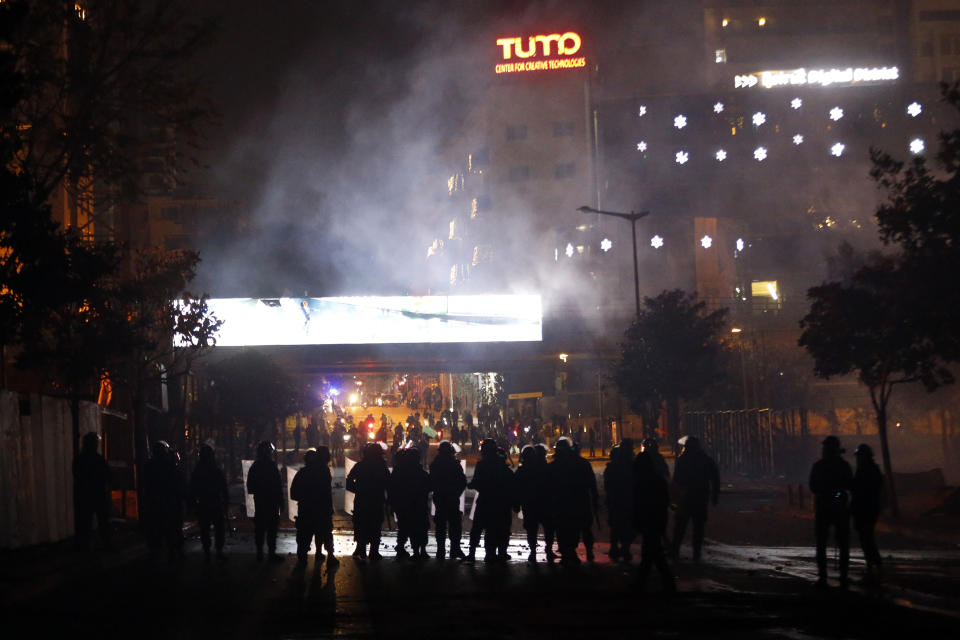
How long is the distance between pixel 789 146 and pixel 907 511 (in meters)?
94.5

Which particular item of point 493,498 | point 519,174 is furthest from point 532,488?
point 519,174

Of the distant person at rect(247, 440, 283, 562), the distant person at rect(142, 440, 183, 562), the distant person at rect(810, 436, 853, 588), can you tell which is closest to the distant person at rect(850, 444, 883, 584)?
the distant person at rect(810, 436, 853, 588)

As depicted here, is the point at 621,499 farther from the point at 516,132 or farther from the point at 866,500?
the point at 516,132

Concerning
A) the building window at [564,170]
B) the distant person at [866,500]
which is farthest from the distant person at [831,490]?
the building window at [564,170]

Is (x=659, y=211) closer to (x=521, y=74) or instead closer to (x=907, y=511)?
(x=521, y=74)

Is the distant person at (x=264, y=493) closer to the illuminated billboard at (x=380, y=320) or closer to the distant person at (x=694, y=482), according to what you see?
the distant person at (x=694, y=482)

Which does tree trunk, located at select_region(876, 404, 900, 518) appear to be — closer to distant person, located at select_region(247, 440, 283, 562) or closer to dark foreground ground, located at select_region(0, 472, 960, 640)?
dark foreground ground, located at select_region(0, 472, 960, 640)

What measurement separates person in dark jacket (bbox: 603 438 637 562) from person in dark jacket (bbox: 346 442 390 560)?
125 inches

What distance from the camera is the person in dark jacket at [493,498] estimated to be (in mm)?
16109

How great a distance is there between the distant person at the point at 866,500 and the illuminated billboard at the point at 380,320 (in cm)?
4557

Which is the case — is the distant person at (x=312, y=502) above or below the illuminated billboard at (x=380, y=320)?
below

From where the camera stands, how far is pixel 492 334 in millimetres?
59000

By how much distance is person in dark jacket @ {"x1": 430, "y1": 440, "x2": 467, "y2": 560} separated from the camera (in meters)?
16.6

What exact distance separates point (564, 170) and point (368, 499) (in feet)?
323
